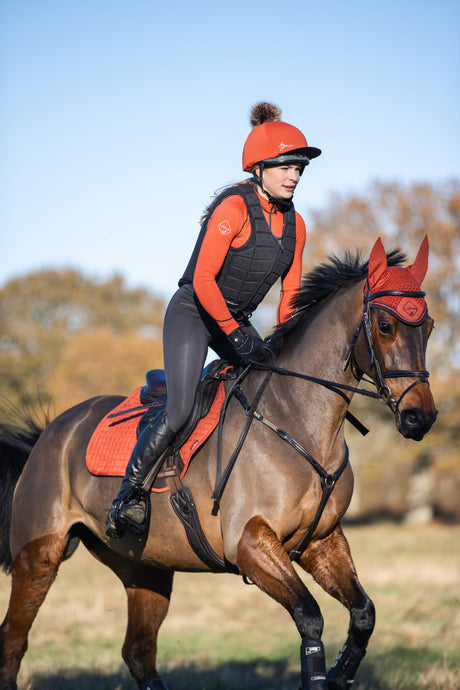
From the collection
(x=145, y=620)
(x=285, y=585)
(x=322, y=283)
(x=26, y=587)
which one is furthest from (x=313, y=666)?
(x=26, y=587)

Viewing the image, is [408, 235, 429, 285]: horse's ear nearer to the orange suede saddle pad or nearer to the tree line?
the orange suede saddle pad

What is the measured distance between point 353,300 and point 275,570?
175 centimetres

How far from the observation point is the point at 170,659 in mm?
8789

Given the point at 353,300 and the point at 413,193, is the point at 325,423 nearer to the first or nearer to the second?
the point at 353,300

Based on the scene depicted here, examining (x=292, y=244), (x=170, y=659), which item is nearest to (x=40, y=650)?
(x=170, y=659)

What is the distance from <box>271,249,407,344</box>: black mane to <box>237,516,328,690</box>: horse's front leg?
1.36 metres

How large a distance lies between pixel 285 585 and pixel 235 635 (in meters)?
7.16

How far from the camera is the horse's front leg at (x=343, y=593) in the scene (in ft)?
15.4

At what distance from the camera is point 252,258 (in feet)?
16.7

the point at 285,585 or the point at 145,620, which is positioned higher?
the point at 285,585

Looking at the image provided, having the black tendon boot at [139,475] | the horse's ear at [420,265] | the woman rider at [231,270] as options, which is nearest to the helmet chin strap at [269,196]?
the woman rider at [231,270]

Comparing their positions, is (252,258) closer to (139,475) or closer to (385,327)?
(385,327)

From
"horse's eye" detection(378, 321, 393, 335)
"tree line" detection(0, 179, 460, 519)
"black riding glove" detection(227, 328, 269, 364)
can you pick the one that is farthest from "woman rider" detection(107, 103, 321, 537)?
"tree line" detection(0, 179, 460, 519)

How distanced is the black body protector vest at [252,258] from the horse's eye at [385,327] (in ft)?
3.24
